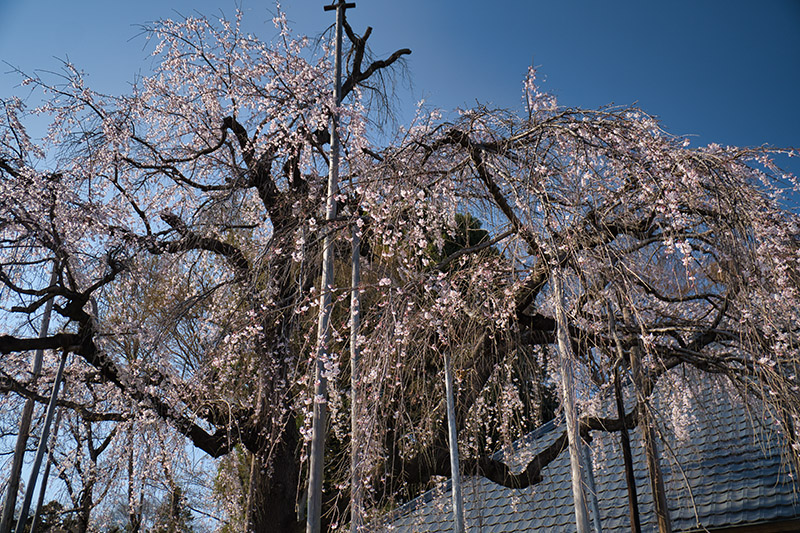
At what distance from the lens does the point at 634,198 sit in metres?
4.22

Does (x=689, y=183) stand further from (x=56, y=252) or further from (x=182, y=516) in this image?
(x=182, y=516)

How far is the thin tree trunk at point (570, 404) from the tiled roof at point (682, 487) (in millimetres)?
2525

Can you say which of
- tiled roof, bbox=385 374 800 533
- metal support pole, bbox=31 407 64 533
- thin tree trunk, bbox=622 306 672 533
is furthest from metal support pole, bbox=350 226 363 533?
metal support pole, bbox=31 407 64 533

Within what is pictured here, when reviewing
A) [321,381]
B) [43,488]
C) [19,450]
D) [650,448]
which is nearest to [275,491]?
[43,488]

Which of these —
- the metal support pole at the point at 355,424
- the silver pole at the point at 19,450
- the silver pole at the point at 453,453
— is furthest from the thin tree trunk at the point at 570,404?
the silver pole at the point at 19,450

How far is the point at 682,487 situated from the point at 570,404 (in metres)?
4.13

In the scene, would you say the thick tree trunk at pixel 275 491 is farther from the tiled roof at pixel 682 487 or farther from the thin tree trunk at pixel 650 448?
the thin tree trunk at pixel 650 448

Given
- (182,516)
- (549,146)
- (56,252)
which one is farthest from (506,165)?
(182,516)

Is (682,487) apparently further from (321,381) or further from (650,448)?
(321,381)

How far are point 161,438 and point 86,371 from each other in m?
2.97

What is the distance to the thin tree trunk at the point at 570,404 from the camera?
3.27 m

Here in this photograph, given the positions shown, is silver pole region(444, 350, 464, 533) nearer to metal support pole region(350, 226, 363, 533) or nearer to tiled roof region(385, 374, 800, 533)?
tiled roof region(385, 374, 800, 533)

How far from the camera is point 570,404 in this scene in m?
3.42

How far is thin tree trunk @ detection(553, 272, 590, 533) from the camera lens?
3.27 m
